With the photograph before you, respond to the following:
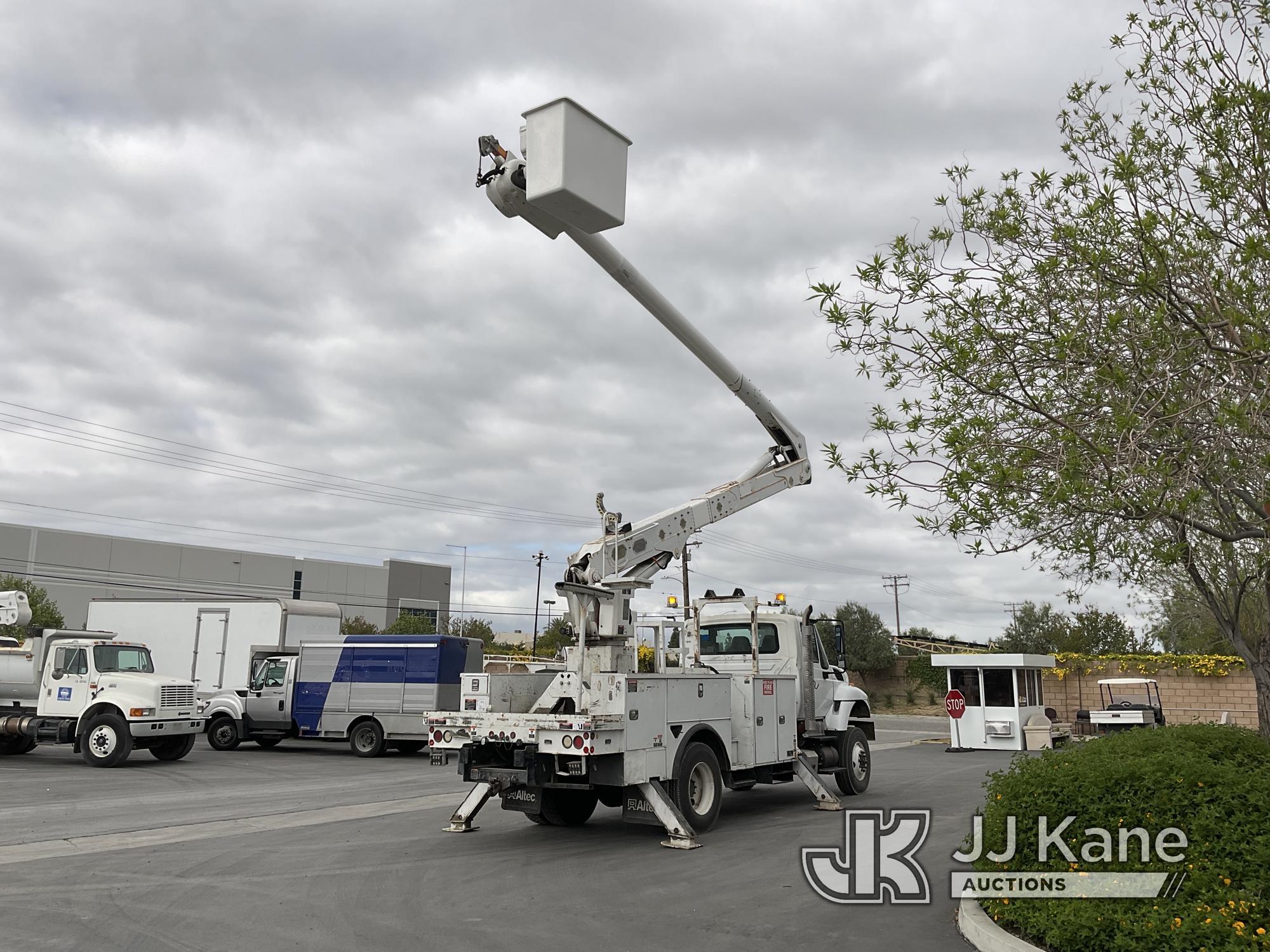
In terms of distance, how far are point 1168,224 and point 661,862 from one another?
701cm

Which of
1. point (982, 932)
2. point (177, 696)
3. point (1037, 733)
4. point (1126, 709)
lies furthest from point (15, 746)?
point (1126, 709)

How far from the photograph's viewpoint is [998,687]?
2584 centimetres

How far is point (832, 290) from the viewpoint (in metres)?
6.71

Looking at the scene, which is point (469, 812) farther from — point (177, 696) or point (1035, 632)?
point (1035, 632)

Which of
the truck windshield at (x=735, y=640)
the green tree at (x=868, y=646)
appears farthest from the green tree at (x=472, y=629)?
the truck windshield at (x=735, y=640)

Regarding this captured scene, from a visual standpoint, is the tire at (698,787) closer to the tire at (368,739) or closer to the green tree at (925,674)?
A: the tire at (368,739)

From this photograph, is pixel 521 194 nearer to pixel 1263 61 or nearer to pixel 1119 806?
pixel 1263 61

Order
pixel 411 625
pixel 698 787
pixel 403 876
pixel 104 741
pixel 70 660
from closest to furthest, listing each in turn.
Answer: pixel 403 876, pixel 698 787, pixel 104 741, pixel 70 660, pixel 411 625

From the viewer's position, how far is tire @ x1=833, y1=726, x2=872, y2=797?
14773mm

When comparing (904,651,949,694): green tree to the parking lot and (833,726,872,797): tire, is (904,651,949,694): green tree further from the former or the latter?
the parking lot

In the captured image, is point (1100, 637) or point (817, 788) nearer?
point (817, 788)

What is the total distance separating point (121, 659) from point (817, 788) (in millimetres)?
14521

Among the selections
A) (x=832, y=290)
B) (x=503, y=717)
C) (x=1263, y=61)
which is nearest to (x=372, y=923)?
(x=503, y=717)

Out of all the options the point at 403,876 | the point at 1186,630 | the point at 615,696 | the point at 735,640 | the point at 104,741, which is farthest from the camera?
the point at 1186,630
